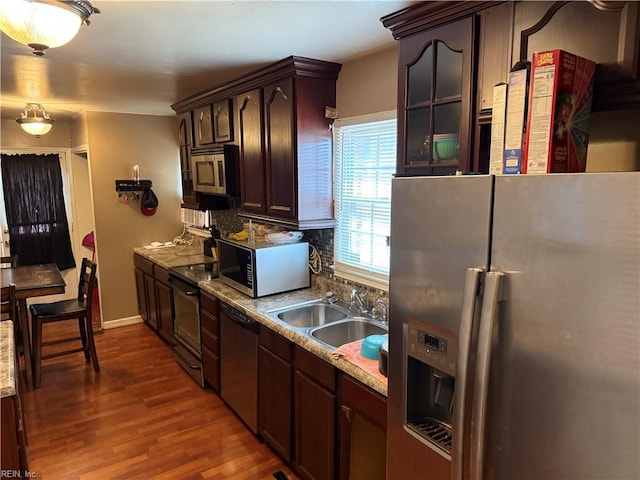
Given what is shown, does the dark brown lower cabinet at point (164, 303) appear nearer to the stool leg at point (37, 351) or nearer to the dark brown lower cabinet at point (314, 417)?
the stool leg at point (37, 351)

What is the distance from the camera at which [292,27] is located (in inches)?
75.3

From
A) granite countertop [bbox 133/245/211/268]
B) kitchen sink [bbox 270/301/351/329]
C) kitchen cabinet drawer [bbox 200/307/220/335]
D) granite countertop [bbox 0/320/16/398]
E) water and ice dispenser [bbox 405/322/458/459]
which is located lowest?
kitchen cabinet drawer [bbox 200/307/220/335]

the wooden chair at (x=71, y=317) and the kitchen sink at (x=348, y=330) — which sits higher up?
the kitchen sink at (x=348, y=330)

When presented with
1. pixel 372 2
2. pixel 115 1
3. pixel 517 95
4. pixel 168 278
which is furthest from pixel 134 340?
pixel 517 95

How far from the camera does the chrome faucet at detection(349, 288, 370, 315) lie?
8.21 ft

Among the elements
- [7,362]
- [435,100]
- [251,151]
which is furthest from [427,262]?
[251,151]

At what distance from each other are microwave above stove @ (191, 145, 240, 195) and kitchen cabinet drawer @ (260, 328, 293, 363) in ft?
4.14

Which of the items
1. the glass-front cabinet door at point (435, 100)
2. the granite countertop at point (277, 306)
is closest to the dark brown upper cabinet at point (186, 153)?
the granite countertop at point (277, 306)

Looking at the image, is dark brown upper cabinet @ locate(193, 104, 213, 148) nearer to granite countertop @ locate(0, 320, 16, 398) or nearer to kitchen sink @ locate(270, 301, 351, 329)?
kitchen sink @ locate(270, 301, 351, 329)

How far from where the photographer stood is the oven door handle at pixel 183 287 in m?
3.22

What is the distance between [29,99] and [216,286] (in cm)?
242

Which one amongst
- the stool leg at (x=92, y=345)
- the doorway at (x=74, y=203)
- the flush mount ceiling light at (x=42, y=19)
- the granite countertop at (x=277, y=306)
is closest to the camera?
the flush mount ceiling light at (x=42, y=19)

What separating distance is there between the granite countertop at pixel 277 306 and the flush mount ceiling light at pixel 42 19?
1.56 metres

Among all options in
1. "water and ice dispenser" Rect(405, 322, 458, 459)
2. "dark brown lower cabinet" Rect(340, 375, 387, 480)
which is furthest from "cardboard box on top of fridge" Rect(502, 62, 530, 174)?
"dark brown lower cabinet" Rect(340, 375, 387, 480)
